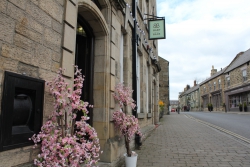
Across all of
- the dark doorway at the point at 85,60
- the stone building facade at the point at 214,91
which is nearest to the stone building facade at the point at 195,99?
the stone building facade at the point at 214,91

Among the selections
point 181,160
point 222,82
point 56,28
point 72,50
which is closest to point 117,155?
point 181,160

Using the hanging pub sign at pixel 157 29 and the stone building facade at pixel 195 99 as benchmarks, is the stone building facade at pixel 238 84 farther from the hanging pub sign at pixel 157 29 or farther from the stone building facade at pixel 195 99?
the hanging pub sign at pixel 157 29

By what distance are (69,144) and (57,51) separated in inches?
54.1

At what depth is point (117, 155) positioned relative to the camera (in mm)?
4590

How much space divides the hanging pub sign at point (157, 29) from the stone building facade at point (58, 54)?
398 centimetres

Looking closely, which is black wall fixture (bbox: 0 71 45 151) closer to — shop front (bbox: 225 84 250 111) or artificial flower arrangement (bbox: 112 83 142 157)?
artificial flower arrangement (bbox: 112 83 142 157)

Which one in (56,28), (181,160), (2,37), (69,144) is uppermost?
(56,28)

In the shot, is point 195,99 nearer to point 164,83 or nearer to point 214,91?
point 214,91

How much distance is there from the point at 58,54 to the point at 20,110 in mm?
958

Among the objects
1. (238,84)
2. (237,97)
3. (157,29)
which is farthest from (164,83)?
(157,29)

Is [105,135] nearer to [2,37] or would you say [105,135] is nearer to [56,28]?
[56,28]

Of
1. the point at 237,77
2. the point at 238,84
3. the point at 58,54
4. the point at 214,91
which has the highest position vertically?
the point at 237,77

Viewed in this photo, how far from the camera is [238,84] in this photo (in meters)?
31.6

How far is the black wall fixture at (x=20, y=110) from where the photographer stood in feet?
6.28
